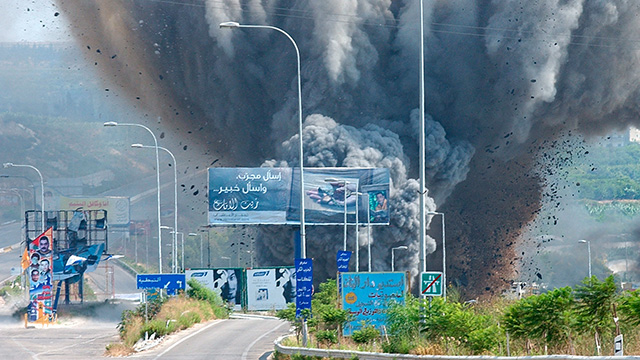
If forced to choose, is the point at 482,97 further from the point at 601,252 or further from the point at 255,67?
the point at 601,252

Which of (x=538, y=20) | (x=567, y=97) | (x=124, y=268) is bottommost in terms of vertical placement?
(x=124, y=268)

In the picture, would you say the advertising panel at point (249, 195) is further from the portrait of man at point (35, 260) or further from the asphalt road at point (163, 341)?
the portrait of man at point (35, 260)

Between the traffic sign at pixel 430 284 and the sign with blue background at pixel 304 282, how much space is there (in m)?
5.93

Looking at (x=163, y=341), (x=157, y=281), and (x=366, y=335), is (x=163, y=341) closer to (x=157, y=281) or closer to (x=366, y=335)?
(x=157, y=281)

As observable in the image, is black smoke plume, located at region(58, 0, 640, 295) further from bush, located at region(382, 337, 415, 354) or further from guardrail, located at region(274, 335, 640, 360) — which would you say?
bush, located at region(382, 337, 415, 354)

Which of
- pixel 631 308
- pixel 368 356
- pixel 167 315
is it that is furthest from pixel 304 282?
pixel 167 315

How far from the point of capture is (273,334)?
46.8m

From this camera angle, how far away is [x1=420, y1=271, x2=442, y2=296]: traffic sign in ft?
91.1

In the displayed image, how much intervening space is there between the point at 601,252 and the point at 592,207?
3310 cm

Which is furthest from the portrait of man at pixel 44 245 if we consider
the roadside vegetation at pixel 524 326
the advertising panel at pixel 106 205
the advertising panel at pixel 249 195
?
the advertising panel at pixel 106 205

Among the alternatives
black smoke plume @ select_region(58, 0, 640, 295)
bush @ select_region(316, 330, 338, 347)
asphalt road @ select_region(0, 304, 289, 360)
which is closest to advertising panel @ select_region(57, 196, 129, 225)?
black smoke plume @ select_region(58, 0, 640, 295)

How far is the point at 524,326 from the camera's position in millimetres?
23375

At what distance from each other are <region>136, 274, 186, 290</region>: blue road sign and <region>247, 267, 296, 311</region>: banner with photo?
25546 millimetres

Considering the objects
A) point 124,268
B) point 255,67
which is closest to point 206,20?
point 255,67
